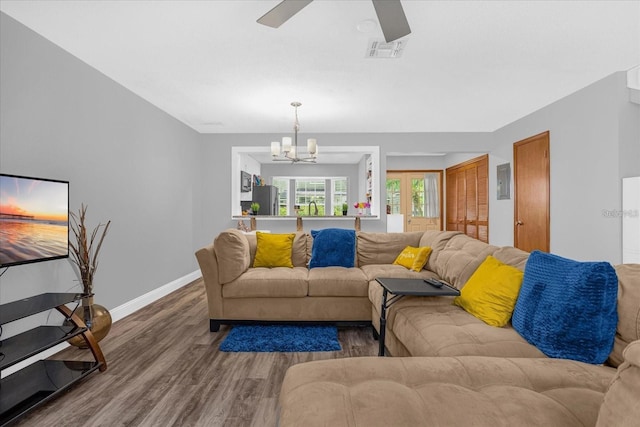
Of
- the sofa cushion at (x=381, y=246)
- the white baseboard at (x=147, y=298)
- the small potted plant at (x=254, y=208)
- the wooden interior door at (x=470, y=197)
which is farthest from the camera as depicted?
the wooden interior door at (x=470, y=197)

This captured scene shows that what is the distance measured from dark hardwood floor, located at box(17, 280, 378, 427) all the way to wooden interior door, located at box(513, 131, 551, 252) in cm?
320

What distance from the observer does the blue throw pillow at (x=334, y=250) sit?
3.76 m

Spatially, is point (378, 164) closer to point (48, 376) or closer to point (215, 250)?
point (215, 250)

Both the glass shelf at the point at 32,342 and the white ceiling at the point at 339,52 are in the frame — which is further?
the white ceiling at the point at 339,52

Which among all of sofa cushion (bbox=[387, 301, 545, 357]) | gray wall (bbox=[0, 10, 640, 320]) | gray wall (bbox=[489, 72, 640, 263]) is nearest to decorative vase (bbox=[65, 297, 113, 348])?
gray wall (bbox=[0, 10, 640, 320])

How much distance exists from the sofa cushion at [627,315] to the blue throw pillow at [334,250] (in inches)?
99.0

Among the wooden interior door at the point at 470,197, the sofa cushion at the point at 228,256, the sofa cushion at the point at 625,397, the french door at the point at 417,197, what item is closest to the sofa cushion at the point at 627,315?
the sofa cushion at the point at 625,397

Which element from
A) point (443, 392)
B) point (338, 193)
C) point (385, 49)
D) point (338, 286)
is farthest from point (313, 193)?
point (443, 392)

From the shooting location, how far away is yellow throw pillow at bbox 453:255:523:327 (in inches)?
74.9

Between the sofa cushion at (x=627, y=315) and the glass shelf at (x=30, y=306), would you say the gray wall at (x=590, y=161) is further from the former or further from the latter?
the glass shelf at (x=30, y=306)

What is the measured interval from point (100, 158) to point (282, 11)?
2.45 m

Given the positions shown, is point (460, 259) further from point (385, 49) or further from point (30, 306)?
point (30, 306)

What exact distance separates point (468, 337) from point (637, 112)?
355 centimetres

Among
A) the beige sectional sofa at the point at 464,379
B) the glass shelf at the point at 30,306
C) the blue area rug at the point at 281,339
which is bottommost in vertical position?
the blue area rug at the point at 281,339
